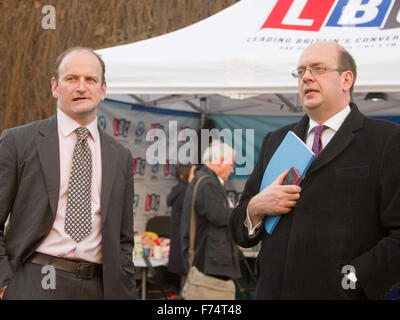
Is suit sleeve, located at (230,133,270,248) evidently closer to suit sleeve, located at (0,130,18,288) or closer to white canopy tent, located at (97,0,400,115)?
suit sleeve, located at (0,130,18,288)

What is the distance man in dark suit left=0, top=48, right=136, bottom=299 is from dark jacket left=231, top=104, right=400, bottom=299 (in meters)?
0.71

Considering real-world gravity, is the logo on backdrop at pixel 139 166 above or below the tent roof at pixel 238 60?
below

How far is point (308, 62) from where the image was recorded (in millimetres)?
1924

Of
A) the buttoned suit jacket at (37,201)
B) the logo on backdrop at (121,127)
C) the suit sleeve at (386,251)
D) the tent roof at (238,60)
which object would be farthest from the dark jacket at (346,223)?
the logo on backdrop at (121,127)

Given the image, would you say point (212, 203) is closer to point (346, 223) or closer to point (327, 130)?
point (327, 130)

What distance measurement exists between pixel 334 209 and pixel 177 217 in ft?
12.3

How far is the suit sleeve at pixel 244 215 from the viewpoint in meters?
1.97

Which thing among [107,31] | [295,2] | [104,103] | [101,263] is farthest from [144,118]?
[101,263]

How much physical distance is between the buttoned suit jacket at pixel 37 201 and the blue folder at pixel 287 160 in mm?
661

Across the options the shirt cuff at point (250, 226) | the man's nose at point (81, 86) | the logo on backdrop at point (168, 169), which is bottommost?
the shirt cuff at point (250, 226)

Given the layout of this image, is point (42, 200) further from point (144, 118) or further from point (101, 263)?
point (144, 118)

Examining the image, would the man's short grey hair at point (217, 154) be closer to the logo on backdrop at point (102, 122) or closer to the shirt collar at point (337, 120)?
the logo on backdrop at point (102, 122)

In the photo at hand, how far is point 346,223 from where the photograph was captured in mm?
1665

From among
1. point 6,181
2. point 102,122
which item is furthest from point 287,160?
point 102,122
